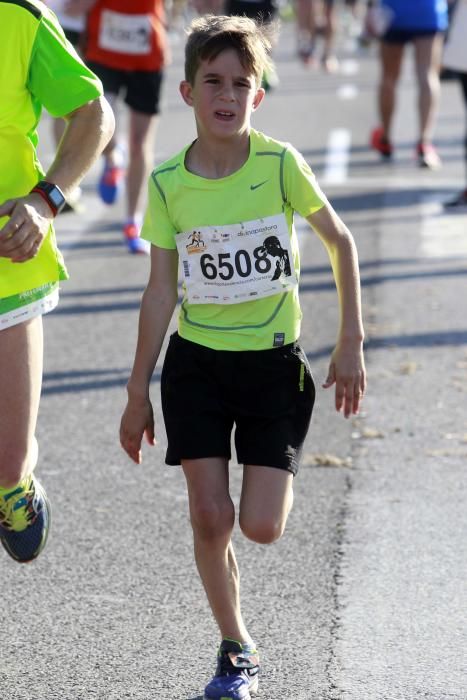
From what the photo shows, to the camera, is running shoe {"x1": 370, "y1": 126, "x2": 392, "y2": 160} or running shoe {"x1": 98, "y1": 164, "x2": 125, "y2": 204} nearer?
running shoe {"x1": 98, "y1": 164, "x2": 125, "y2": 204}

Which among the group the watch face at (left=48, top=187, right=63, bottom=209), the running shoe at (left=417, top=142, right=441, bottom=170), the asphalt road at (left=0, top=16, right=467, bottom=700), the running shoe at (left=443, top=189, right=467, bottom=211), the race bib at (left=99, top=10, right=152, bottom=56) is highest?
the watch face at (left=48, top=187, right=63, bottom=209)

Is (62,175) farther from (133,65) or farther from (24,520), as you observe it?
(133,65)

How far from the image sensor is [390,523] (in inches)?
199

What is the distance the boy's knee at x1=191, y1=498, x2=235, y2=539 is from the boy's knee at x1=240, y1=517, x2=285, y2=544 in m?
0.05

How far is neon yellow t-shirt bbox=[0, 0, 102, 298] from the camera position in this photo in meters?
3.94

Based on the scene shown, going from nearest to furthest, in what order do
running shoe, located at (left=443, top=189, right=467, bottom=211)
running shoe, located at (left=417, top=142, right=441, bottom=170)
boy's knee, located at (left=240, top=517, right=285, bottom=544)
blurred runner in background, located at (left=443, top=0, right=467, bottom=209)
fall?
boy's knee, located at (left=240, top=517, right=285, bottom=544) < blurred runner in background, located at (left=443, top=0, right=467, bottom=209) < running shoe, located at (left=443, top=189, right=467, bottom=211) < running shoe, located at (left=417, top=142, right=441, bottom=170)

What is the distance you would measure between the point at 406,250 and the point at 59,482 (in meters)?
4.60

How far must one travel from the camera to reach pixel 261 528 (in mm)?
3814

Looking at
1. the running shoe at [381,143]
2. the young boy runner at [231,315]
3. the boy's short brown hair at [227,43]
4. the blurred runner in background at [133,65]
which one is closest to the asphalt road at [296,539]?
the young boy runner at [231,315]

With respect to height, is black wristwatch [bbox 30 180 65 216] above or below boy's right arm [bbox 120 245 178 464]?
above

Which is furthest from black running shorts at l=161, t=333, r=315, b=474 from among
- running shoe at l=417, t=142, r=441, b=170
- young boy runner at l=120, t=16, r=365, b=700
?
running shoe at l=417, t=142, r=441, b=170

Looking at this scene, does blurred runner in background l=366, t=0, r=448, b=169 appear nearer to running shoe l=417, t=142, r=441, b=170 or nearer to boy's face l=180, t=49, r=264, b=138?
running shoe l=417, t=142, r=441, b=170

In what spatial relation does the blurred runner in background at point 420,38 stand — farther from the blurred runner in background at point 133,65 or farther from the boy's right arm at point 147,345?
the boy's right arm at point 147,345

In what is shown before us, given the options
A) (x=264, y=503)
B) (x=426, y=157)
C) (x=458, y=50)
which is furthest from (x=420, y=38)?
(x=264, y=503)
